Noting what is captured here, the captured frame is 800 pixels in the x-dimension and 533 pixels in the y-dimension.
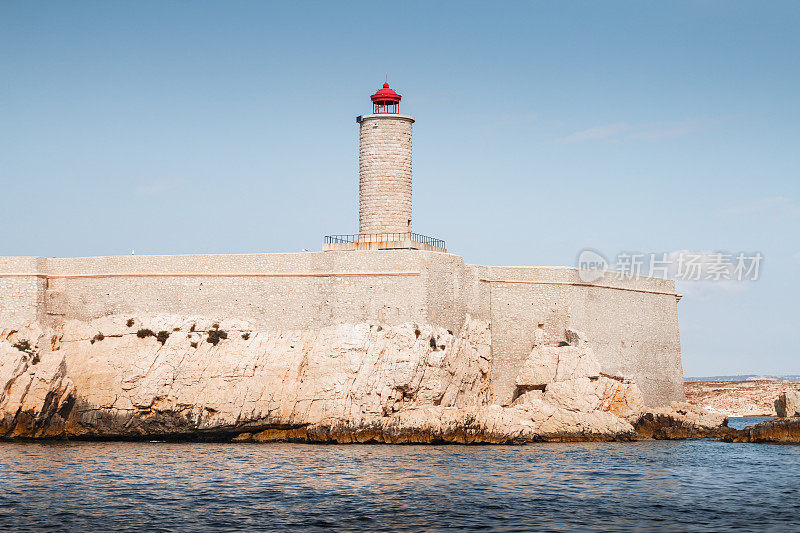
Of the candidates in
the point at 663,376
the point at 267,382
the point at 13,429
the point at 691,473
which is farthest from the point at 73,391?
the point at 663,376

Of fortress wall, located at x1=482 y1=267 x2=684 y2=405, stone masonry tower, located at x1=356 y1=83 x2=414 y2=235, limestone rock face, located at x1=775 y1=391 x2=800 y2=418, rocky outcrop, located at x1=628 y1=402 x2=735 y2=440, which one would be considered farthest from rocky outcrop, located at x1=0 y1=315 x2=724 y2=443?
limestone rock face, located at x1=775 y1=391 x2=800 y2=418

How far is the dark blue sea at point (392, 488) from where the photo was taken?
15625mm

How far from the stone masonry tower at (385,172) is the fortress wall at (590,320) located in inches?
146

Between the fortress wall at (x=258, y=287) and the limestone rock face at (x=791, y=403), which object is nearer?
the fortress wall at (x=258, y=287)

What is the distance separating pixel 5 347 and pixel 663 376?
878 inches

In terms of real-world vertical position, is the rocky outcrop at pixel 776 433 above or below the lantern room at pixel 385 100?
below

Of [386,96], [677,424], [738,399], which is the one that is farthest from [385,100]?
[738,399]

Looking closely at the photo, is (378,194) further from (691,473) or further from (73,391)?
(691,473)

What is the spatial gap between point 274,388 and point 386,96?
978 centimetres

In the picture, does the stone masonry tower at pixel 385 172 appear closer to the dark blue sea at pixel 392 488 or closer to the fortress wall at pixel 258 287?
the fortress wall at pixel 258 287

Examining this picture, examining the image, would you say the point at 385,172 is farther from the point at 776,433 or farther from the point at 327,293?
the point at 776,433

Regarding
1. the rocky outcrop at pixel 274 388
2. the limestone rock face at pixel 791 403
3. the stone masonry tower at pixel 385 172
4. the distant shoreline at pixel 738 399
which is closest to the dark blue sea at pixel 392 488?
the rocky outcrop at pixel 274 388

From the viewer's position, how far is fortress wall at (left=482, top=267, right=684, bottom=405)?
1229 inches

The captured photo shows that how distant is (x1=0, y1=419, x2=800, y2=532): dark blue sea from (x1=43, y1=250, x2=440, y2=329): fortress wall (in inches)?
187
